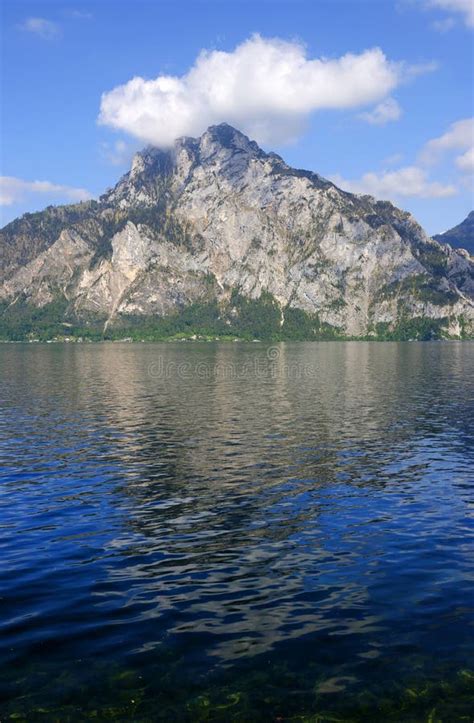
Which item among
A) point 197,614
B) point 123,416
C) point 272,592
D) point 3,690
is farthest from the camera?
point 123,416

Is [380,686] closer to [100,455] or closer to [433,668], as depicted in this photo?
[433,668]

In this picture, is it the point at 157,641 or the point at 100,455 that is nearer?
the point at 157,641

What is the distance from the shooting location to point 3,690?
19.5 m

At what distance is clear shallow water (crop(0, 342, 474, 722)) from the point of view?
64.1 ft

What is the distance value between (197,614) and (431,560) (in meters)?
13.7

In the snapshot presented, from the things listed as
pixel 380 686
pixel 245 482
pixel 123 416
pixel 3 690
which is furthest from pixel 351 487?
pixel 123 416

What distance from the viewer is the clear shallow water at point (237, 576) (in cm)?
1953

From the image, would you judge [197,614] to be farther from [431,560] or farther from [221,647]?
[431,560]

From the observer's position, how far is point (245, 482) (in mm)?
47688

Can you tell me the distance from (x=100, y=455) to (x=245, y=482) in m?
18.5

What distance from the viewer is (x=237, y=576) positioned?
95.1ft

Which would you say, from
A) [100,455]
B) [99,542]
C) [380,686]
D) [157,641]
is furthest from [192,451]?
[380,686]

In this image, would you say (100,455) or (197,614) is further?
(100,455)

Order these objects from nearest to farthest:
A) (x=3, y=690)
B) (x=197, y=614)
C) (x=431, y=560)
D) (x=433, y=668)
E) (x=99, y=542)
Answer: (x=3, y=690) → (x=433, y=668) → (x=197, y=614) → (x=431, y=560) → (x=99, y=542)
